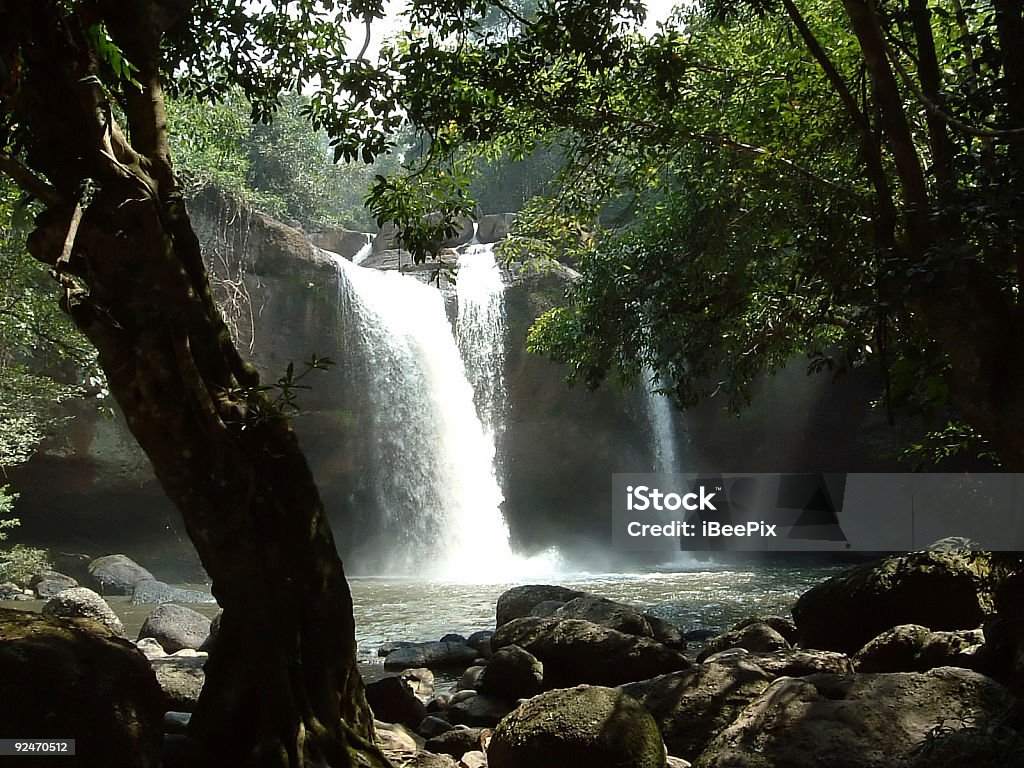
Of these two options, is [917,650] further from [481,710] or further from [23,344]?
[23,344]

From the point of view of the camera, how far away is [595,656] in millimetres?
7387

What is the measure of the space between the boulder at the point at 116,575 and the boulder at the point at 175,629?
6.36 metres

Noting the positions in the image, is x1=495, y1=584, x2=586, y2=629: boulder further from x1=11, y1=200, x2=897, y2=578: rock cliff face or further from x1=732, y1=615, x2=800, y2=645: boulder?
x1=11, y1=200, x2=897, y2=578: rock cliff face

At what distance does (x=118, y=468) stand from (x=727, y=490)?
14.7 meters

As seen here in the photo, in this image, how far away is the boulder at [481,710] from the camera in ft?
21.9

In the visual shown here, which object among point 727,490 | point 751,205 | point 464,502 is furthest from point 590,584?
point 751,205

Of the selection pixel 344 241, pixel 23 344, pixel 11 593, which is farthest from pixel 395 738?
pixel 344 241

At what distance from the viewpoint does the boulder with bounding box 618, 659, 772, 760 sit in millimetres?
5203

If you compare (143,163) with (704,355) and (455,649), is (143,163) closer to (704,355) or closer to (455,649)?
(455,649)

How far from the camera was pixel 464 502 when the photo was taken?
21609mm

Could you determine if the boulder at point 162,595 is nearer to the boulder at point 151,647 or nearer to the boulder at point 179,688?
the boulder at point 151,647

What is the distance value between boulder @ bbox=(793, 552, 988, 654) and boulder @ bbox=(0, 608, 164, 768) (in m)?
6.06

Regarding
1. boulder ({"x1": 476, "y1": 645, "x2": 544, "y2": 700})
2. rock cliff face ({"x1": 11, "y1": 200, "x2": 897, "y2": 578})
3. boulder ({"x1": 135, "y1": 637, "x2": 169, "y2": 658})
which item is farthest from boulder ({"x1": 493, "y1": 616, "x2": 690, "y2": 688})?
rock cliff face ({"x1": 11, "y1": 200, "x2": 897, "y2": 578})

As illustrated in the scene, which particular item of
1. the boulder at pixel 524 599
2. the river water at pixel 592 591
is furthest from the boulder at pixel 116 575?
the boulder at pixel 524 599
